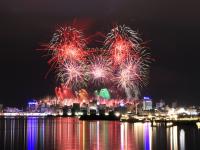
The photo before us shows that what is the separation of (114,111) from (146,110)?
12276 mm

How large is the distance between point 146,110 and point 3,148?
10633 cm

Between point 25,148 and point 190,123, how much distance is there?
6369 centimetres

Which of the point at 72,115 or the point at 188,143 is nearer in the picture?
the point at 188,143

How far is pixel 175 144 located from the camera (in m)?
44.2

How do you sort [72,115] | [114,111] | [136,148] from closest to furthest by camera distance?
[136,148], [114,111], [72,115]

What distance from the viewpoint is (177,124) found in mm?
95375

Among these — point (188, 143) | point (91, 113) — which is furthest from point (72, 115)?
point (188, 143)

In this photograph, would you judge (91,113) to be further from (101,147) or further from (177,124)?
(101,147)

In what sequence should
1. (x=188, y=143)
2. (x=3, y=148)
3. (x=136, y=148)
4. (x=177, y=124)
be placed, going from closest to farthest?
1. (x=136, y=148)
2. (x=3, y=148)
3. (x=188, y=143)
4. (x=177, y=124)

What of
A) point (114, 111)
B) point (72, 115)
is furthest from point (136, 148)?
point (72, 115)

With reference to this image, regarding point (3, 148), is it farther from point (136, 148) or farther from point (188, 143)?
point (188, 143)

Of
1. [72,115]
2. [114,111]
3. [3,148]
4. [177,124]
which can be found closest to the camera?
[3,148]

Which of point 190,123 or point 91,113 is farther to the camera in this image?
point 91,113

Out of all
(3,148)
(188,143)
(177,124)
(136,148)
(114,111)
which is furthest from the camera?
(114,111)
